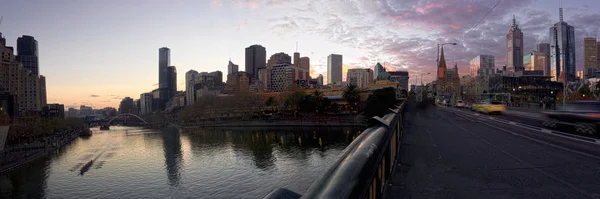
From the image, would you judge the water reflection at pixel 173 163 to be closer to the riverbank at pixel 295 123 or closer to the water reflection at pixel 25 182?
the water reflection at pixel 25 182

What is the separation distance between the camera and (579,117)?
56.0 feet

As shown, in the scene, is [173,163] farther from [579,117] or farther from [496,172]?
[496,172]

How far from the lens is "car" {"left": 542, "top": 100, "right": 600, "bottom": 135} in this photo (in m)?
16.0

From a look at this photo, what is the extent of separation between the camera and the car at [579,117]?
1598 centimetres

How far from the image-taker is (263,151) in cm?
5847

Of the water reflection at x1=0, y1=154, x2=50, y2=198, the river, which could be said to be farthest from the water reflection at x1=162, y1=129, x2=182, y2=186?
the water reflection at x1=0, y1=154, x2=50, y2=198

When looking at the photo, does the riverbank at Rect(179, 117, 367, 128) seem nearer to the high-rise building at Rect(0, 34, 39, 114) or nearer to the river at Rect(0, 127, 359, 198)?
the river at Rect(0, 127, 359, 198)

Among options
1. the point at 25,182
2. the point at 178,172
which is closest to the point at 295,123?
the point at 178,172

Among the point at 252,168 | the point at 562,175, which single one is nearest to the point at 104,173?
the point at 252,168

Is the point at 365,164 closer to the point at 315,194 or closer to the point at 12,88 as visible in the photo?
the point at 315,194

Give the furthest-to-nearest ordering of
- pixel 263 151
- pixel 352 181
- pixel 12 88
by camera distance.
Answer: pixel 12 88 < pixel 263 151 < pixel 352 181

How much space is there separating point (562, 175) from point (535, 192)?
6.66 ft

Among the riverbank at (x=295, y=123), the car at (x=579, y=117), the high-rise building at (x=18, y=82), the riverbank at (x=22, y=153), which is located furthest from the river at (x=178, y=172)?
the high-rise building at (x=18, y=82)

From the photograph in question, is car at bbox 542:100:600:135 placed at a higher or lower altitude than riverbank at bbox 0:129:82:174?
higher
